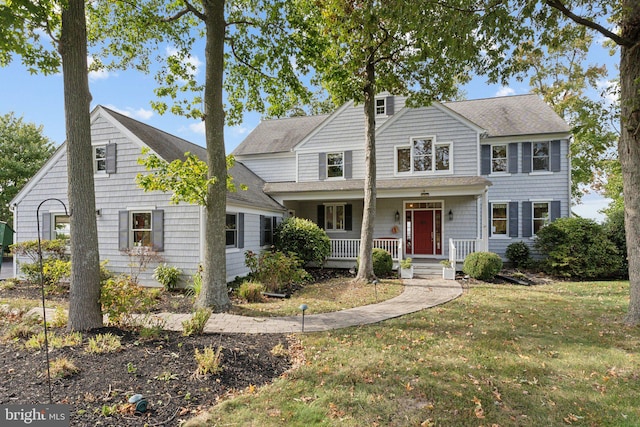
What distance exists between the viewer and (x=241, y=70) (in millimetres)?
9875

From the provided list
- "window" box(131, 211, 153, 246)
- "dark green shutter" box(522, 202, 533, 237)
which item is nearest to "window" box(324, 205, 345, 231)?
"window" box(131, 211, 153, 246)

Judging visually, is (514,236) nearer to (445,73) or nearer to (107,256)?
(445,73)

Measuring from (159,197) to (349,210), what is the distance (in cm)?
837

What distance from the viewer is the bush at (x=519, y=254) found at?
46.8 ft

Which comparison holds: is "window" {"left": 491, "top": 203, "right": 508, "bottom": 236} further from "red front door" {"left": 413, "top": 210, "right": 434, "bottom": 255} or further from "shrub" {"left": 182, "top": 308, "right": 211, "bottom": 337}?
"shrub" {"left": 182, "top": 308, "right": 211, "bottom": 337}

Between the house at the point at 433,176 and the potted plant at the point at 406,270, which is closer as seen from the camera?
the potted plant at the point at 406,270

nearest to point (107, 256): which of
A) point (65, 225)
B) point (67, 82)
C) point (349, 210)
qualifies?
point (65, 225)

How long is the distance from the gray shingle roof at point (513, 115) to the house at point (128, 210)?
12.1 metres

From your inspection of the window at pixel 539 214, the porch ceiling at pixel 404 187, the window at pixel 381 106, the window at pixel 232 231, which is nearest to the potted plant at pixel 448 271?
the porch ceiling at pixel 404 187

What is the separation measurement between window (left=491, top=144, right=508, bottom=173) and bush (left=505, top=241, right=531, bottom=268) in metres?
3.63

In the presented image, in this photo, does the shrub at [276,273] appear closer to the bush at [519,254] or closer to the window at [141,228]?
the window at [141,228]

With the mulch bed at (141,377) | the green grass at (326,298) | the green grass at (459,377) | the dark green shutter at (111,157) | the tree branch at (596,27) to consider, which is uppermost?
the tree branch at (596,27)

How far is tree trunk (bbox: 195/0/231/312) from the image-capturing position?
7262mm

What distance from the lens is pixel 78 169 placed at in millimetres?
5348
